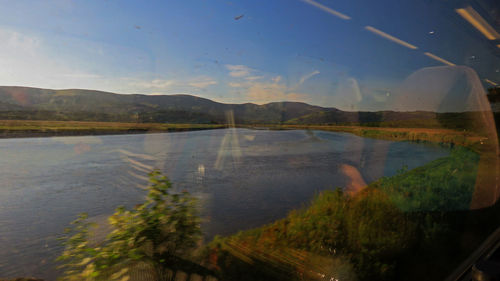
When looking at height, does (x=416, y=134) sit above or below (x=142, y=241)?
below

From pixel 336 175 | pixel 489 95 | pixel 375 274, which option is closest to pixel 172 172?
pixel 336 175

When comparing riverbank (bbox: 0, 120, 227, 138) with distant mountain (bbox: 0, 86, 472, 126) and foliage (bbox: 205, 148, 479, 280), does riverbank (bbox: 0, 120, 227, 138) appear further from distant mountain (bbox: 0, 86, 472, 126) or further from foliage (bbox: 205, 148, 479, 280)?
foliage (bbox: 205, 148, 479, 280)

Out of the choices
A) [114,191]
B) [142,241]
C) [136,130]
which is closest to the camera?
[142,241]

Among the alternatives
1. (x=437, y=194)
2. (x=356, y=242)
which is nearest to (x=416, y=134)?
(x=437, y=194)

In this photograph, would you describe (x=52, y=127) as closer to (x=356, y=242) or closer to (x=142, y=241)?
(x=142, y=241)

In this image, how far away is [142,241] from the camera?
8.85 ft

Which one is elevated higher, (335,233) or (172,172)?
(335,233)

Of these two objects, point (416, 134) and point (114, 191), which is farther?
point (416, 134)

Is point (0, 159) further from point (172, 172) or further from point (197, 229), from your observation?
point (197, 229)

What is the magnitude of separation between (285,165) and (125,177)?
885 cm

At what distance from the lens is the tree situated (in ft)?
7.80

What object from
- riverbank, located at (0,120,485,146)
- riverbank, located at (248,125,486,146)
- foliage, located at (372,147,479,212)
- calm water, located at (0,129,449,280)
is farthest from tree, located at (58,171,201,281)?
riverbank, located at (248,125,486,146)

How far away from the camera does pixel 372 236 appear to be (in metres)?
3.94

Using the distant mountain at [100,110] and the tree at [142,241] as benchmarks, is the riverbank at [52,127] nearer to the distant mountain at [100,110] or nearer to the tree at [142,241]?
the distant mountain at [100,110]
